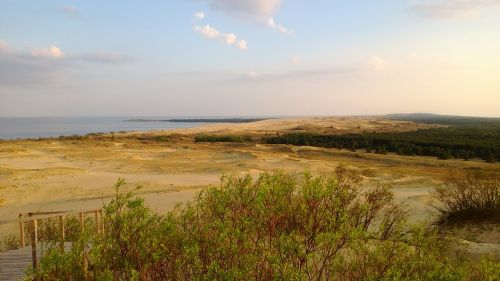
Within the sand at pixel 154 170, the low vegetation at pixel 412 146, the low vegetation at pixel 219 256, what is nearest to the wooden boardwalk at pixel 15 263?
the low vegetation at pixel 219 256

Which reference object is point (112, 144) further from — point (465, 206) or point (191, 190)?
point (465, 206)

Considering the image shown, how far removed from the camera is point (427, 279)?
19.4 ft

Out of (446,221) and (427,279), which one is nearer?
(427,279)

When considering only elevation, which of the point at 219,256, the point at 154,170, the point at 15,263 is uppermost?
the point at 219,256

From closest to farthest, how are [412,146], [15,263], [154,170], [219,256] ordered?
[219,256]
[15,263]
[154,170]
[412,146]

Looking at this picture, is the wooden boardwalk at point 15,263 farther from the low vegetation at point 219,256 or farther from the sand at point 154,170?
the sand at point 154,170

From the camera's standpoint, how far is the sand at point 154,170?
2391 cm

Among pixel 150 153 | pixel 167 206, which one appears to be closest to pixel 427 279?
pixel 167 206

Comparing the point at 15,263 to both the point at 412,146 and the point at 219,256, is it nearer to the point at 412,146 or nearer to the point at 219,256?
the point at 219,256

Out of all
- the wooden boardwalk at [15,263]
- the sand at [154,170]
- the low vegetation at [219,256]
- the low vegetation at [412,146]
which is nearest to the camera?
the low vegetation at [219,256]

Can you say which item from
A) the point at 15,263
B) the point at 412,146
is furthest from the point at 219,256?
the point at 412,146

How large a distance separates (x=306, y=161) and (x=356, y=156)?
774cm

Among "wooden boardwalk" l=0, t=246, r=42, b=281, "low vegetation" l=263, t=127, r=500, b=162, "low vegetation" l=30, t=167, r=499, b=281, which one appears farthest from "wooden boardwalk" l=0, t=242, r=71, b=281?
"low vegetation" l=263, t=127, r=500, b=162

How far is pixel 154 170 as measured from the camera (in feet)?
115
